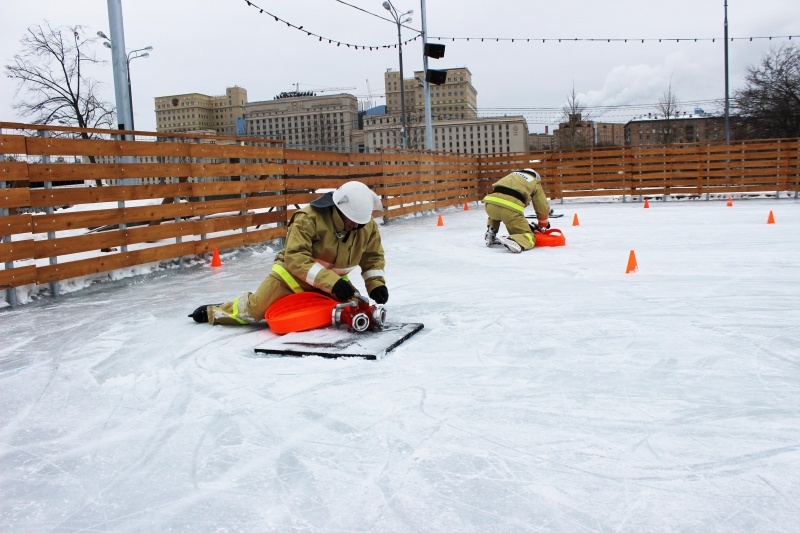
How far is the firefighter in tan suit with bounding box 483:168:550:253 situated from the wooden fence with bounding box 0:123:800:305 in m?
3.93

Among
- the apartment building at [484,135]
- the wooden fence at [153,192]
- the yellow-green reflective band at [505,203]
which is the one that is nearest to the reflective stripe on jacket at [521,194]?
the yellow-green reflective band at [505,203]

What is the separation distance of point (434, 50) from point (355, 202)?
1752 cm

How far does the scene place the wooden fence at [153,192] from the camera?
672 cm

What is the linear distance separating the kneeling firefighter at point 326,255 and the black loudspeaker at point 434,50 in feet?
55.5

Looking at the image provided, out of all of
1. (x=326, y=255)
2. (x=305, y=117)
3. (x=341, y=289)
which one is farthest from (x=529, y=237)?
(x=305, y=117)

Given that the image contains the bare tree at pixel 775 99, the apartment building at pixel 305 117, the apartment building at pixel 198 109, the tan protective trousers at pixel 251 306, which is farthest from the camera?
the apartment building at pixel 305 117

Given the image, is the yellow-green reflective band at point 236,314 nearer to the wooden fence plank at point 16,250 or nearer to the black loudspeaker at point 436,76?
the wooden fence plank at point 16,250

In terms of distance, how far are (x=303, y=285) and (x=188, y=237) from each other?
5012 millimetres

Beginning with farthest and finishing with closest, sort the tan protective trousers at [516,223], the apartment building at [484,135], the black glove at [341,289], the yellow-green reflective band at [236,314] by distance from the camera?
the apartment building at [484,135] → the tan protective trousers at [516,223] → the yellow-green reflective band at [236,314] → the black glove at [341,289]

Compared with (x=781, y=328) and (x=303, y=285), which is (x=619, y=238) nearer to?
(x=781, y=328)

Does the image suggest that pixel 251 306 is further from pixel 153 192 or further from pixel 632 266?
pixel 632 266

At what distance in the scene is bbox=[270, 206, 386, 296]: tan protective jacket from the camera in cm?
476

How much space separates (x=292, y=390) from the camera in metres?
3.73

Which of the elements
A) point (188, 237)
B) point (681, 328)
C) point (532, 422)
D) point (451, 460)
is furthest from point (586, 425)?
point (188, 237)
